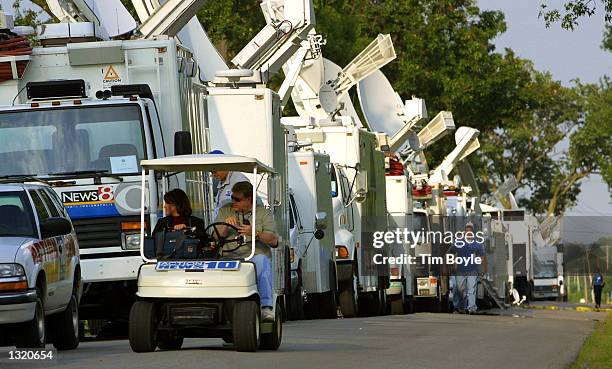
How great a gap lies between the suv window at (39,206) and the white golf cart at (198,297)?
4.22ft

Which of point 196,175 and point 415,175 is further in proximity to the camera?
point 415,175

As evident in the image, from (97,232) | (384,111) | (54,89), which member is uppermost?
(384,111)

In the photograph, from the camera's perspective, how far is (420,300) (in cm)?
3838

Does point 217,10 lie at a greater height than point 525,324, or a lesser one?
greater

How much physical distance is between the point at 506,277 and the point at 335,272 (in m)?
23.0

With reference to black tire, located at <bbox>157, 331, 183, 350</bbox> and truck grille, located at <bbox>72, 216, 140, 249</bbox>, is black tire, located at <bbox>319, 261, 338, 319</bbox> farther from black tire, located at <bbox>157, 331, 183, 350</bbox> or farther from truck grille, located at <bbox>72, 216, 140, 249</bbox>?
black tire, located at <bbox>157, 331, 183, 350</bbox>

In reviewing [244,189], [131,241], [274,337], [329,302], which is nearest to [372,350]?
[274,337]

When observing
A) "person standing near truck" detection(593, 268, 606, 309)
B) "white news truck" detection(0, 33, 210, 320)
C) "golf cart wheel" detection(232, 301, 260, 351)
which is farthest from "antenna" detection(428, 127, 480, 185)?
"golf cart wheel" detection(232, 301, 260, 351)

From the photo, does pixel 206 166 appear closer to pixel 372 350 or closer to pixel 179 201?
pixel 179 201

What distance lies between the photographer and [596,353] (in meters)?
19.1

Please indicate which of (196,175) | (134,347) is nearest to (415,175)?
(196,175)

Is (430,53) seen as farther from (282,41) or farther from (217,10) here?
(282,41)

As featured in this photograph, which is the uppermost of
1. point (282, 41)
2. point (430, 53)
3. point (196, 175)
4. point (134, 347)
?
point (430, 53)

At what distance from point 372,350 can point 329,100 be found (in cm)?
1849
